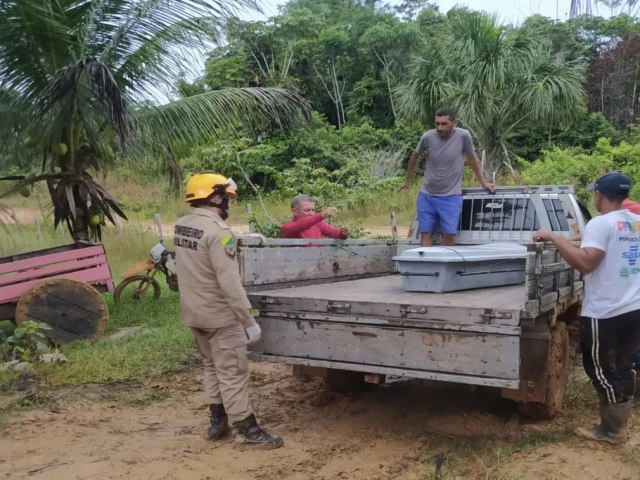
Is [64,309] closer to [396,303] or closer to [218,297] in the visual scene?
[218,297]

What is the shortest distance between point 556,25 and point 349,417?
2575 centimetres

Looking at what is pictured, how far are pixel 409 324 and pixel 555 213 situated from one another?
3.20 m

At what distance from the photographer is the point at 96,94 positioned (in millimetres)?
7695

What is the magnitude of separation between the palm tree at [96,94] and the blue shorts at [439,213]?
339 cm

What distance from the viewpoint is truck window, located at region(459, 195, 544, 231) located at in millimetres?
6625

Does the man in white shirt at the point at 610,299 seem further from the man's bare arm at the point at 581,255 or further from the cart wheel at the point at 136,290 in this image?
the cart wheel at the point at 136,290

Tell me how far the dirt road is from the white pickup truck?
317 millimetres

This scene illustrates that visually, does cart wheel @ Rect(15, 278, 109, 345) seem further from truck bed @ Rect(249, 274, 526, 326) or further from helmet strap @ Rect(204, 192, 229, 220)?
helmet strap @ Rect(204, 192, 229, 220)

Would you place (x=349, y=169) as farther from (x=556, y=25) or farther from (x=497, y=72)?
(x=556, y=25)

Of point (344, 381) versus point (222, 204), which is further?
point (344, 381)

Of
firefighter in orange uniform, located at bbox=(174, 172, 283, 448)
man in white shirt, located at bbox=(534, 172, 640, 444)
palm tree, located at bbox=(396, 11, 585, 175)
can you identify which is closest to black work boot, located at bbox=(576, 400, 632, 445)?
man in white shirt, located at bbox=(534, 172, 640, 444)

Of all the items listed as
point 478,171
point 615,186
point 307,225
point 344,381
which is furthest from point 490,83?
point 615,186

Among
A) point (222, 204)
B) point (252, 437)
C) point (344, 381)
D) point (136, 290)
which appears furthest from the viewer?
point (136, 290)

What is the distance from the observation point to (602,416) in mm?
4141
